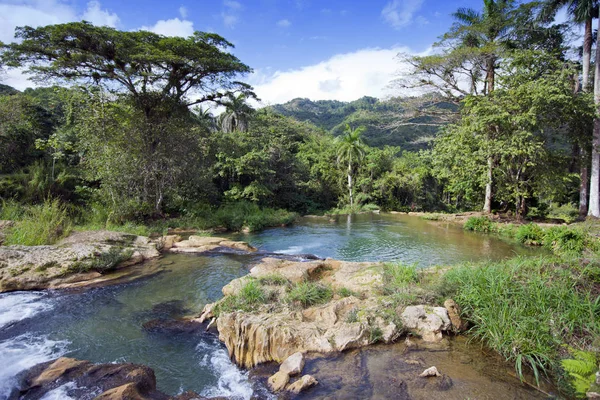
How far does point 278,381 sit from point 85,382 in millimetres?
2397

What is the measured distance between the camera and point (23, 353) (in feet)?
16.2

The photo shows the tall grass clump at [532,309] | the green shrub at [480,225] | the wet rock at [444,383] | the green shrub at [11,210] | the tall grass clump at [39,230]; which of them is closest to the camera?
the wet rock at [444,383]

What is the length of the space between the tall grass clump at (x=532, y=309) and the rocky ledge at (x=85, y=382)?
4194mm

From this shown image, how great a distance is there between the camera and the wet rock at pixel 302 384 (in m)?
3.88

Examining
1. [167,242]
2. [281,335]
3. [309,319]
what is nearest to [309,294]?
[309,319]

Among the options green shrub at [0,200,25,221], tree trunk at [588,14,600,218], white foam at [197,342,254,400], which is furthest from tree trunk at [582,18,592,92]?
green shrub at [0,200,25,221]

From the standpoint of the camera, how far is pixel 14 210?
11992mm

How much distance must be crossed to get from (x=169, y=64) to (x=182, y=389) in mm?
14464

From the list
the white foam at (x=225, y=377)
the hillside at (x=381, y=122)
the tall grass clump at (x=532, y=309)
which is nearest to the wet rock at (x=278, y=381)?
the white foam at (x=225, y=377)

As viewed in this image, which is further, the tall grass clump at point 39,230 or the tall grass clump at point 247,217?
the tall grass clump at point 247,217

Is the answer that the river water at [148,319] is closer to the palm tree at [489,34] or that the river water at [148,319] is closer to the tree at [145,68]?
the tree at [145,68]

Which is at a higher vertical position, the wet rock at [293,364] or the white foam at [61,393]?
the wet rock at [293,364]

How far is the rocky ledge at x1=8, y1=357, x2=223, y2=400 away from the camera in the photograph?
375 cm

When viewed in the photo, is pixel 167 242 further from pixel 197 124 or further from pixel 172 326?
pixel 197 124
